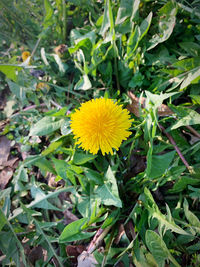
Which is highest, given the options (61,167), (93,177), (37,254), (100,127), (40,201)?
(100,127)

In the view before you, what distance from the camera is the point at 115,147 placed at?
3.64 feet

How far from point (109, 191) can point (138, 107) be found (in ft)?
2.18

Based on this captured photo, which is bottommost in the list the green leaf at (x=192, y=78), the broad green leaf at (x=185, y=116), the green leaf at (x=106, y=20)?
the broad green leaf at (x=185, y=116)

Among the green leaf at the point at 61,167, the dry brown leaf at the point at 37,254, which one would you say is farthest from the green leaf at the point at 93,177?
the dry brown leaf at the point at 37,254

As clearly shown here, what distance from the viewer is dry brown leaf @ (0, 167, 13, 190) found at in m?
1.81

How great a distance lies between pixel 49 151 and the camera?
1552 millimetres

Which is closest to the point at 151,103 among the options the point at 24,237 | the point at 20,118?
the point at 20,118

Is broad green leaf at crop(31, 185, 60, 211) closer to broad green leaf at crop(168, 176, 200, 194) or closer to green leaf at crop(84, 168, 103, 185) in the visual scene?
green leaf at crop(84, 168, 103, 185)

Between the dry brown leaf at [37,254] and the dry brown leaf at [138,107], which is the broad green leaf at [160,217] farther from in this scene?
the dry brown leaf at [37,254]

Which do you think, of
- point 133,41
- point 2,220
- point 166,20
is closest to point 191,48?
point 166,20

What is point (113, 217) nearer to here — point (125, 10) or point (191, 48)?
point (191, 48)

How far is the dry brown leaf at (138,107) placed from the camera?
141cm

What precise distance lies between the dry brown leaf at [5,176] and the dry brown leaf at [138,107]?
4.22 ft

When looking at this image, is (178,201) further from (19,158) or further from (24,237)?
(19,158)
